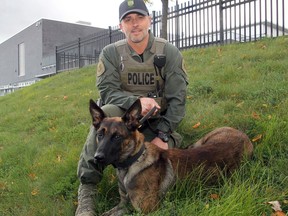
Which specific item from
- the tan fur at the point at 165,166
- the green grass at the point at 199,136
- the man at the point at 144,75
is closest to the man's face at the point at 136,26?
the man at the point at 144,75

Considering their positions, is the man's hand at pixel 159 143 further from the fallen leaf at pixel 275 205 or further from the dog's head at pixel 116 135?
the fallen leaf at pixel 275 205

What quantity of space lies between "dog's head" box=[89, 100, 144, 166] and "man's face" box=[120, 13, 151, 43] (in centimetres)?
96

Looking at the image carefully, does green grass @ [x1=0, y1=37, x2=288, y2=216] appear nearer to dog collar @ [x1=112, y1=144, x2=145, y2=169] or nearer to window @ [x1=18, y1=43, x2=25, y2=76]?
dog collar @ [x1=112, y1=144, x2=145, y2=169]

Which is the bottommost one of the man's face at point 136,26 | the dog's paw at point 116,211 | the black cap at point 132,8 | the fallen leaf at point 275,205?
the dog's paw at point 116,211

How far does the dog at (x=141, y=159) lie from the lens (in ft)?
9.37

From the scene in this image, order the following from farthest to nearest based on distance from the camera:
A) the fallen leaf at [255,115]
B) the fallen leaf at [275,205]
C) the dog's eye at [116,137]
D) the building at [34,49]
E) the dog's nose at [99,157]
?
the building at [34,49], the fallen leaf at [255,115], the dog's eye at [116,137], the dog's nose at [99,157], the fallen leaf at [275,205]

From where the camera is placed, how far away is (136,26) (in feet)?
11.8

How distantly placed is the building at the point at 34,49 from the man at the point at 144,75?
2439cm

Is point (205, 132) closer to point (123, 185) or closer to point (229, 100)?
point (229, 100)

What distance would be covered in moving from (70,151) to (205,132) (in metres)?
1.71

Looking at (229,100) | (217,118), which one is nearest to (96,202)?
(217,118)

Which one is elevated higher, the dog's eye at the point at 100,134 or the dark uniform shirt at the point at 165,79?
the dark uniform shirt at the point at 165,79

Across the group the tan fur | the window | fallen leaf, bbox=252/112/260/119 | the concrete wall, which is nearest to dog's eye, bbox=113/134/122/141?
the tan fur

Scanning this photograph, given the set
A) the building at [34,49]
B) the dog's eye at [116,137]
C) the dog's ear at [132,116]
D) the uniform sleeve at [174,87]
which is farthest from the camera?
the building at [34,49]
